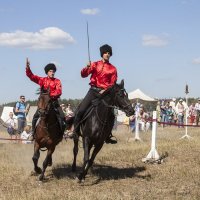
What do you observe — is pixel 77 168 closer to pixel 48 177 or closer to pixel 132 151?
pixel 48 177

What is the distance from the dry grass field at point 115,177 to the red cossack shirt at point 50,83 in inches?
87.4

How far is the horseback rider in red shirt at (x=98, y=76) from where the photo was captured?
12117 millimetres

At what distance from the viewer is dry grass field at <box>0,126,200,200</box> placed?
10.3 meters

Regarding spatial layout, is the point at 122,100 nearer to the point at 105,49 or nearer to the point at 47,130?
the point at 105,49

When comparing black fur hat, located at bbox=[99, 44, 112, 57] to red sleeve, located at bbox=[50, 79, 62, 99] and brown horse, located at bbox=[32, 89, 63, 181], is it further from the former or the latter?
brown horse, located at bbox=[32, 89, 63, 181]

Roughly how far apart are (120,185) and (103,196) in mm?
1534

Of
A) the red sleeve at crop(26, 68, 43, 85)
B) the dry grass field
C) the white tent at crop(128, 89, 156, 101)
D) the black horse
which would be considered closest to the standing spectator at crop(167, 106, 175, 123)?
the white tent at crop(128, 89, 156, 101)

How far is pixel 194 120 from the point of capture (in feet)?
124

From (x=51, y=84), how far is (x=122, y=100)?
2.21 meters

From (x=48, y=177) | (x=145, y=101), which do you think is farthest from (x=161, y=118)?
(x=48, y=177)

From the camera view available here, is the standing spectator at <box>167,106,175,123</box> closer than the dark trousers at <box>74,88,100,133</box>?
No

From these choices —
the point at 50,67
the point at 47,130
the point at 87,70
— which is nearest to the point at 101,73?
the point at 87,70

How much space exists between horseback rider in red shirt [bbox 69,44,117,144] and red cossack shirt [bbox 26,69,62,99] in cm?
74

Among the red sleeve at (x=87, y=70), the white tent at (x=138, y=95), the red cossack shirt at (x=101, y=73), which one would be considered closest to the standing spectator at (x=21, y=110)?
the red cossack shirt at (x=101, y=73)
